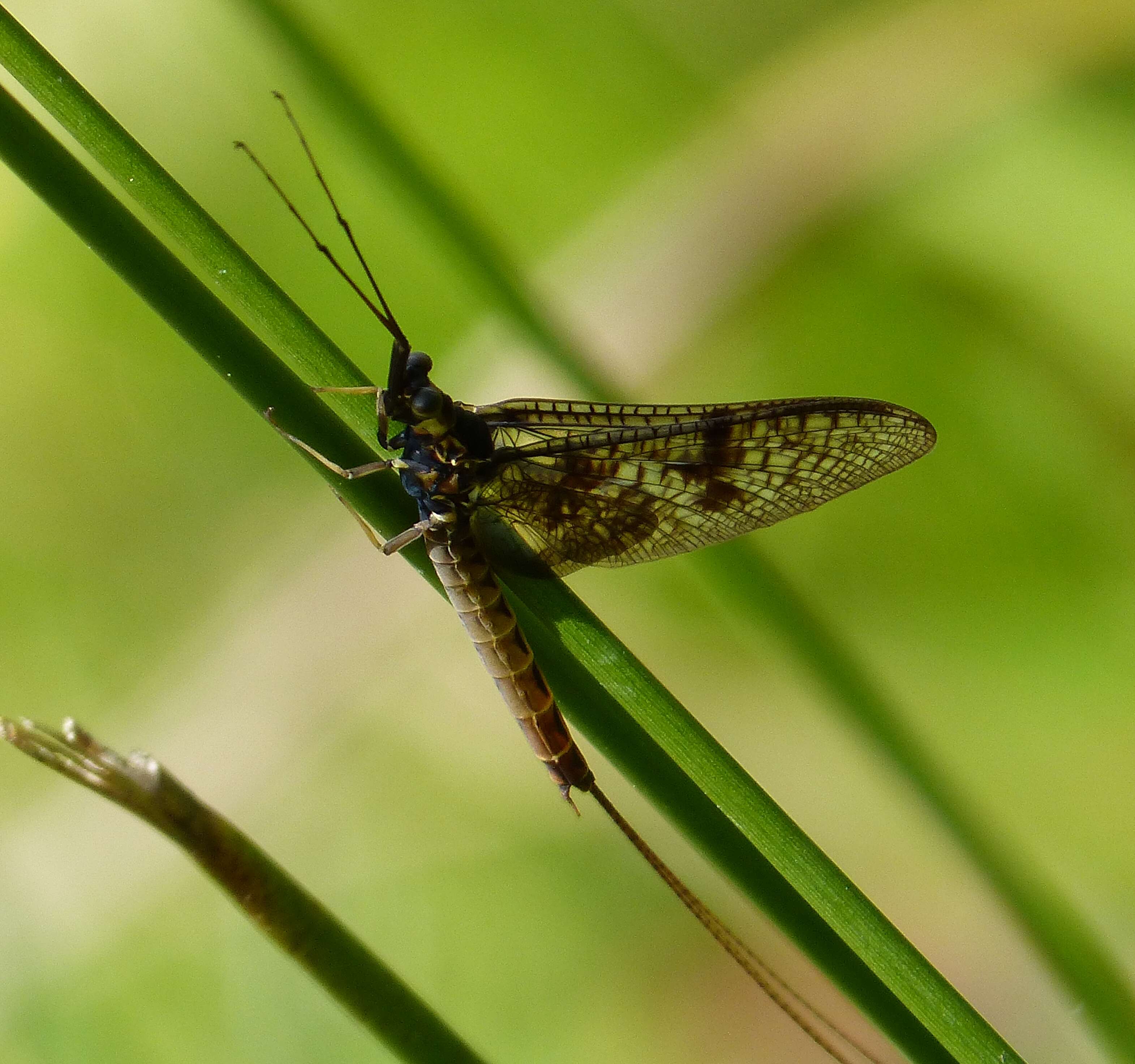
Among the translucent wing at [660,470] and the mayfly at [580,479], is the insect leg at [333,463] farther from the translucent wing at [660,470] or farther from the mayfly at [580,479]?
the translucent wing at [660,470]

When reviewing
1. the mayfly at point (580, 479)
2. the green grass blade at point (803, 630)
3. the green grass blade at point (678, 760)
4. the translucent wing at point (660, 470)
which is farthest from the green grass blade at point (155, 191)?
the green grass blade at point (803, 630)

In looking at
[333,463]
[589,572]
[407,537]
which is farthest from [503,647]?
[589,572]

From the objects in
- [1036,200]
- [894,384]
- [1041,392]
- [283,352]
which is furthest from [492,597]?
[1036,200]

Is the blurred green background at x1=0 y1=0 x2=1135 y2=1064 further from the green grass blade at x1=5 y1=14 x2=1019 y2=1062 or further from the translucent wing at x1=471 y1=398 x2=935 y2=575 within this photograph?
the green grass blade at x1=5 y1=14 x2=1019 y2=1062

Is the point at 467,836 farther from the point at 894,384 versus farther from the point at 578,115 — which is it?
the point at 578,115

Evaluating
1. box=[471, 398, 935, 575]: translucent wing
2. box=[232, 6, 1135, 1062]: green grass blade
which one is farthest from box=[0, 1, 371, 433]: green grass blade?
box=[232, 6, 1135, 1062]: green grass blade

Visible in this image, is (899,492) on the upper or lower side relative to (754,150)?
lower
